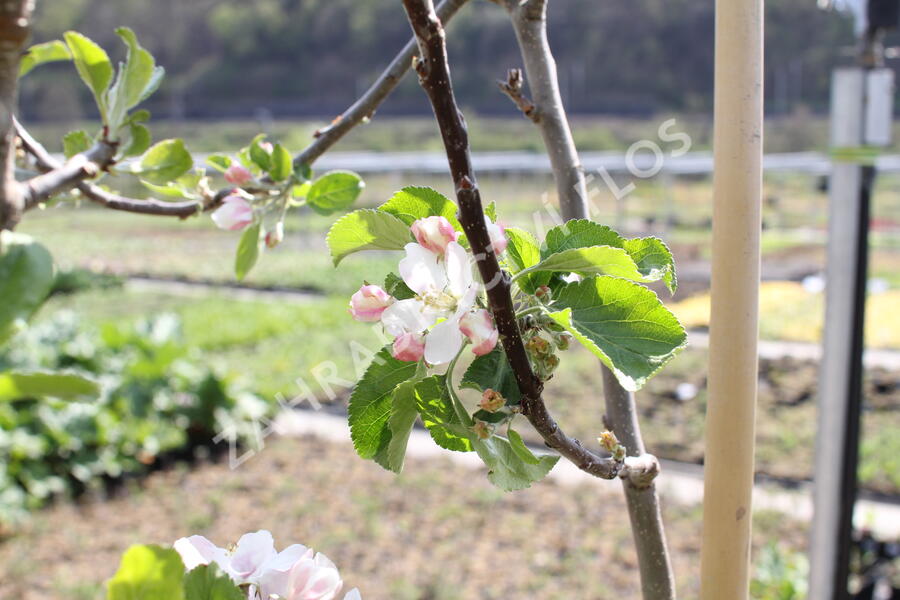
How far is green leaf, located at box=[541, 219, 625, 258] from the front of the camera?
344 millimetres

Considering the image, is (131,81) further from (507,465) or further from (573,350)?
(573,350)

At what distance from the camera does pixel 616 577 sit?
2322 mm

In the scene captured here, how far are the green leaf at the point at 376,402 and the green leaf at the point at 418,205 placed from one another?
59 mm

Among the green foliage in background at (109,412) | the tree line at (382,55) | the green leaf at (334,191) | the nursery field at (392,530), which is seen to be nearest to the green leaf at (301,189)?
the green leaf at (334,191)

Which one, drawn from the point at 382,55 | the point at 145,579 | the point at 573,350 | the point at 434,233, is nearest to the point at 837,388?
the point at 434,233

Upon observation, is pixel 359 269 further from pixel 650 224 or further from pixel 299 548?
pixel 299 548

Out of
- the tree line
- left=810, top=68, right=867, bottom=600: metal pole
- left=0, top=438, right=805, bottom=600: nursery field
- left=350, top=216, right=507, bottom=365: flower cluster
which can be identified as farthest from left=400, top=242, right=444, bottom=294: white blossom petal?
the tree line

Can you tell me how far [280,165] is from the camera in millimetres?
649

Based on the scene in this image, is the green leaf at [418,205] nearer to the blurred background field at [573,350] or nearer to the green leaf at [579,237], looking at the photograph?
the green leaf at [579,237]

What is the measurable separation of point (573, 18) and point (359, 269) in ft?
53.0

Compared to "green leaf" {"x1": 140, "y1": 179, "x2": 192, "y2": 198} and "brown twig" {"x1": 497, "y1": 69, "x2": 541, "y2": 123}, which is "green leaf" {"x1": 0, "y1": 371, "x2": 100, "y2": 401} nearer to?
"brown twig" {"x1": 497, "y1": 69, "x2": 541, "y2": 123}

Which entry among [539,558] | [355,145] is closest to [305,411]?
[539,558]

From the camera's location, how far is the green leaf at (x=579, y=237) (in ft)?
1.13

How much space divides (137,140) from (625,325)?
0.41 meters
